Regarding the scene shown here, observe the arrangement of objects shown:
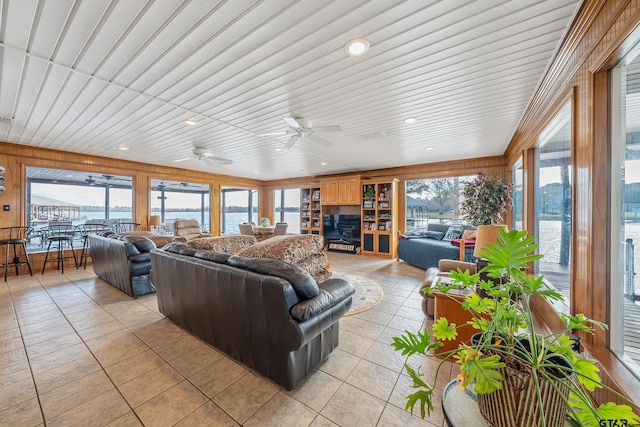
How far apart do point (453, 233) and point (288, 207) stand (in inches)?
235

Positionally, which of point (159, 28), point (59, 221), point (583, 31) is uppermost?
point (159, 28)

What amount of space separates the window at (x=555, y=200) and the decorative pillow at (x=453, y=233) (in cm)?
267

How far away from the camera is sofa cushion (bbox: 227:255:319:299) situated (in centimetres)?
173

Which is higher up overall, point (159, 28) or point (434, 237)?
point (159, 28)

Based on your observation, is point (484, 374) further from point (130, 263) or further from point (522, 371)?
point (130, 263)

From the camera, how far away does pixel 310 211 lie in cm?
843

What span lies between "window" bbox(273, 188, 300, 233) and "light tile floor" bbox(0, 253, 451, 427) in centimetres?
664

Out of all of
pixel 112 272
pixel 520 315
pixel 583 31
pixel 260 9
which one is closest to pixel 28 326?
pixel 112 272

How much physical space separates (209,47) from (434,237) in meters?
5.84

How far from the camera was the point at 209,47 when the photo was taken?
6.34 feet

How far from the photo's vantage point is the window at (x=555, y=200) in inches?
87.7

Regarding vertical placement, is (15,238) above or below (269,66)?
below

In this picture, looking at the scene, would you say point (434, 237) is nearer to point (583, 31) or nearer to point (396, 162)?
point (396, 162)

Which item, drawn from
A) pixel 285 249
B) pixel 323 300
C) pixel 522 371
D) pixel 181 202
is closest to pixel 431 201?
pixel 285 249
